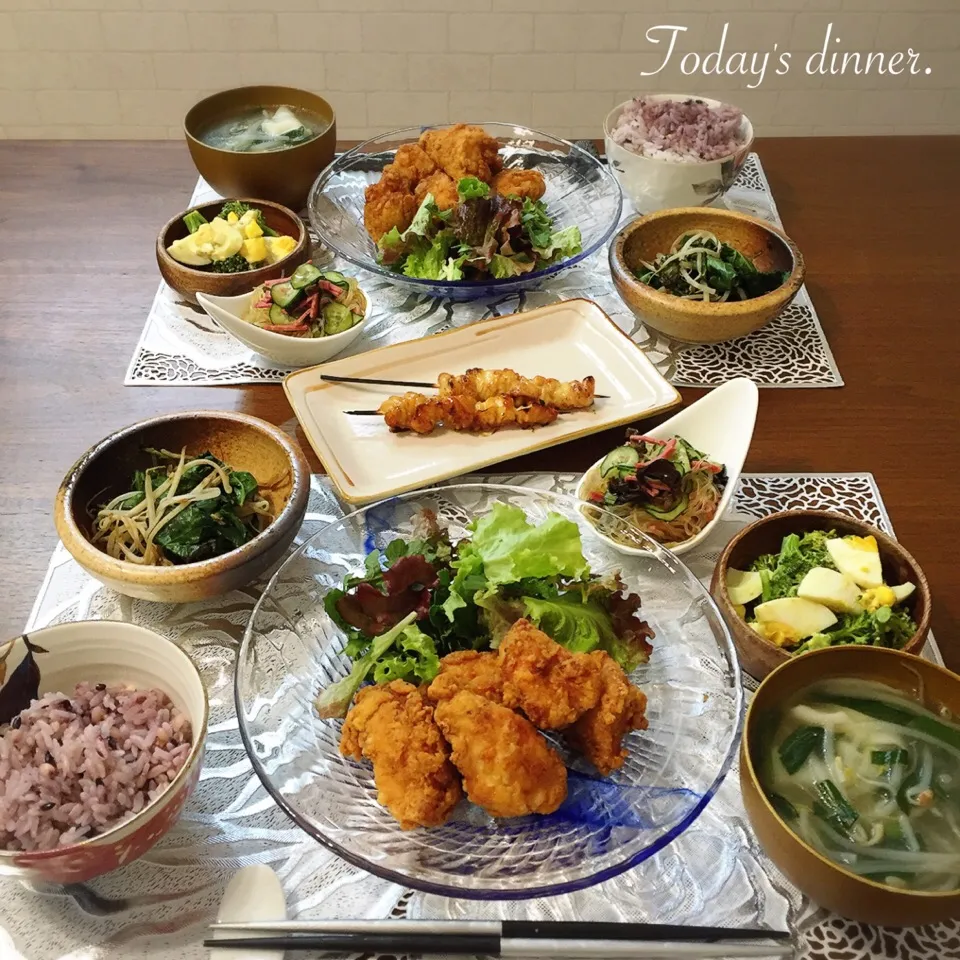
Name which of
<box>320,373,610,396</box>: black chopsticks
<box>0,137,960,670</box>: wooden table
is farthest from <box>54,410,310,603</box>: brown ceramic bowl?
<box>320,373,610,396</box>: black chopsticks

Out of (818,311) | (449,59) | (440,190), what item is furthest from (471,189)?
(449,59)

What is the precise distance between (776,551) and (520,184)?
127cm

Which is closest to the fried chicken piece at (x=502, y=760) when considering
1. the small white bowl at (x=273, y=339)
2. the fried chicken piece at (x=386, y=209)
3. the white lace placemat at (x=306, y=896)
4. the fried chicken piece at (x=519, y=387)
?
the white lace placemat at (x=306, y=896)

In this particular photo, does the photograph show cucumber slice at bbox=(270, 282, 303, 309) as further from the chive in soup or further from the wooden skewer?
the chive in soup

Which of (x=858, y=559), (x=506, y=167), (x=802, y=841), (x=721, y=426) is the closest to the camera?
(x=802, y=841)

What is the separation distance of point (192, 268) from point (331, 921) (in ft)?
4.88

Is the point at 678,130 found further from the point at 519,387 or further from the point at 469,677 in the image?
the point at 469,677

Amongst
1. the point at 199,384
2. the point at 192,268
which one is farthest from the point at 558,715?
the point at 192,268

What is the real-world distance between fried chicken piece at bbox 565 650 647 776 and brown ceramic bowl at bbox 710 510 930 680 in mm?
186

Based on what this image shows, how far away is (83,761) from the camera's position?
104 centimetres

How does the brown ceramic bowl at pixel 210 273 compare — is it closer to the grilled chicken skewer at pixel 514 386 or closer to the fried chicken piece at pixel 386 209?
the fried chicken piece at pixel 386 209

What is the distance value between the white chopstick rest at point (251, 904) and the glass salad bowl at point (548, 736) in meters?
0.11

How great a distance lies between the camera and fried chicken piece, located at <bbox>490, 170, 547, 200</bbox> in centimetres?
224

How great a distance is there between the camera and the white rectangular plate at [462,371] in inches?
64.2
